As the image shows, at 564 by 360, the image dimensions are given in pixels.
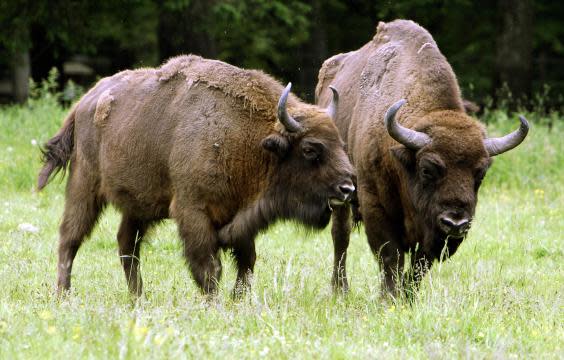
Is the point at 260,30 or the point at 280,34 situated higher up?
the point at 260,30

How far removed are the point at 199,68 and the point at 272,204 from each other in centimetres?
130

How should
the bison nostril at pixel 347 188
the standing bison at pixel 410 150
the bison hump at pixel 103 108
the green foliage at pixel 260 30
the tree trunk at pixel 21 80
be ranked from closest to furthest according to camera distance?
the standing bison at pixel 410 150, the bison nostril at pixel 347 188, the bison hump at pixel 103 108, the green foliage at pixel 260 30, the tree trunk at pixel 21 80

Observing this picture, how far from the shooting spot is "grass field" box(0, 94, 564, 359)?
466cm

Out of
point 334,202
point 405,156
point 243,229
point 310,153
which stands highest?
point 405,156

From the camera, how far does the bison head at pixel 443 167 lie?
6.32 metres

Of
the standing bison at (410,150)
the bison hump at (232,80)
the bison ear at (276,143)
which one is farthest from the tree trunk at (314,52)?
the bison ear at (276,143)

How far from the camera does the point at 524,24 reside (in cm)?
2038

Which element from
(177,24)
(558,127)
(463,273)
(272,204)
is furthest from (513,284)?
(177,24)

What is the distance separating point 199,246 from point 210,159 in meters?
0.65

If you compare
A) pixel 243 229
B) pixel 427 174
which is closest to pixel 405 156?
pixel 427 174

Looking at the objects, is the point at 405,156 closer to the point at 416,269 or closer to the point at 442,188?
the point at 442,188

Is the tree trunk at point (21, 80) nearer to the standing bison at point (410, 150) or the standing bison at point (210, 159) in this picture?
the standing bison at point (210, 159)

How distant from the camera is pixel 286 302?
5699 millimetres

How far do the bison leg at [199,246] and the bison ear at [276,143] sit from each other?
0.69 m
